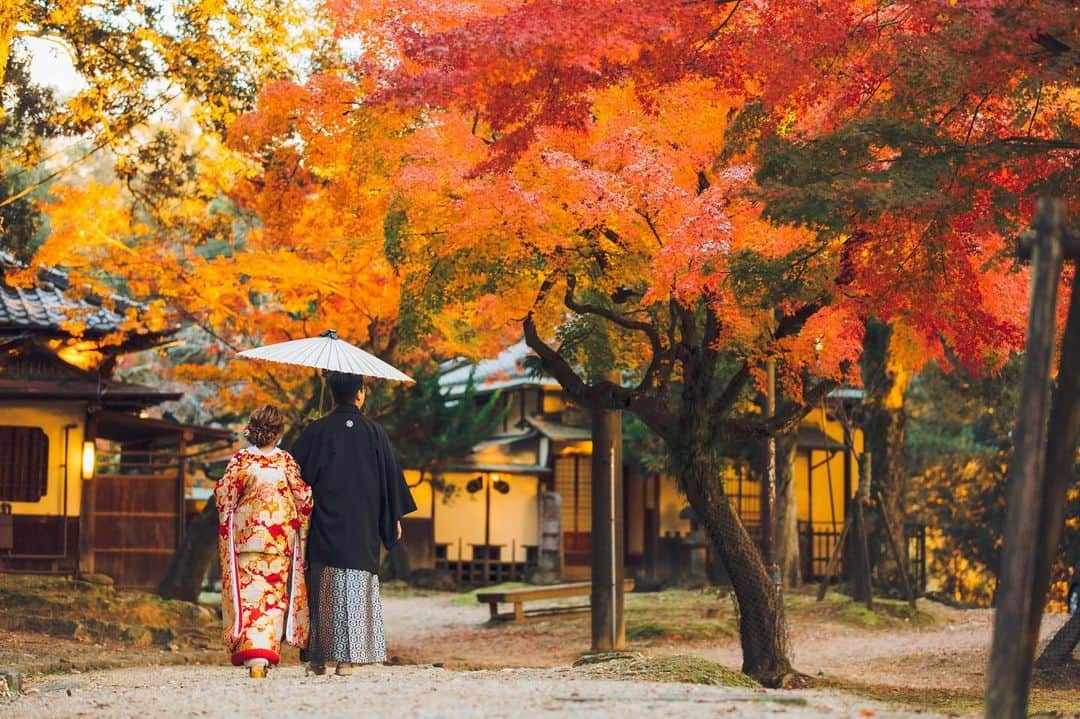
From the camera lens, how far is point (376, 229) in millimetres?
18422

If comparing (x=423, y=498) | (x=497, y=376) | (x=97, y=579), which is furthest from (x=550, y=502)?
(x=97, y=579)

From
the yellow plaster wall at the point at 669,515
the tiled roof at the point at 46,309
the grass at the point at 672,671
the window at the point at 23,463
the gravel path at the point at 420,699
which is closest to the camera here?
the gravel path at the point at 420,699

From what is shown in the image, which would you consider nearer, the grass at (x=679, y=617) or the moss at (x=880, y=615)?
the grass at (x=679, y=617)

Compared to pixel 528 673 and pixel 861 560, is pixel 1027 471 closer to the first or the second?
pixel 528 673

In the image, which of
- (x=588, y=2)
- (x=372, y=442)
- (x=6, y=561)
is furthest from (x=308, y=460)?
(x=6, y=561)

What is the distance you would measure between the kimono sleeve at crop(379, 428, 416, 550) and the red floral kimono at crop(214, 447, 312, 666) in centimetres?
61

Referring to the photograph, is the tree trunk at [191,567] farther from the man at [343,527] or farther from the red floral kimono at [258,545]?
the red floral kimono at [258,545]

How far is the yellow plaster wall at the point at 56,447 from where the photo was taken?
22.9m

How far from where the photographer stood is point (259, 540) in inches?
401

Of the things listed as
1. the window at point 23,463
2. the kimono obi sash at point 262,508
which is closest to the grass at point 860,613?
the window at point 23,463

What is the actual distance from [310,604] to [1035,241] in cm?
609

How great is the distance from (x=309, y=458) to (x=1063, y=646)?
345 inches

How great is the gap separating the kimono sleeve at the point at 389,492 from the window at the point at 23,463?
45.0 feet

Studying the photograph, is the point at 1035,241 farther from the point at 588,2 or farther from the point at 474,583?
the point at 474,583
